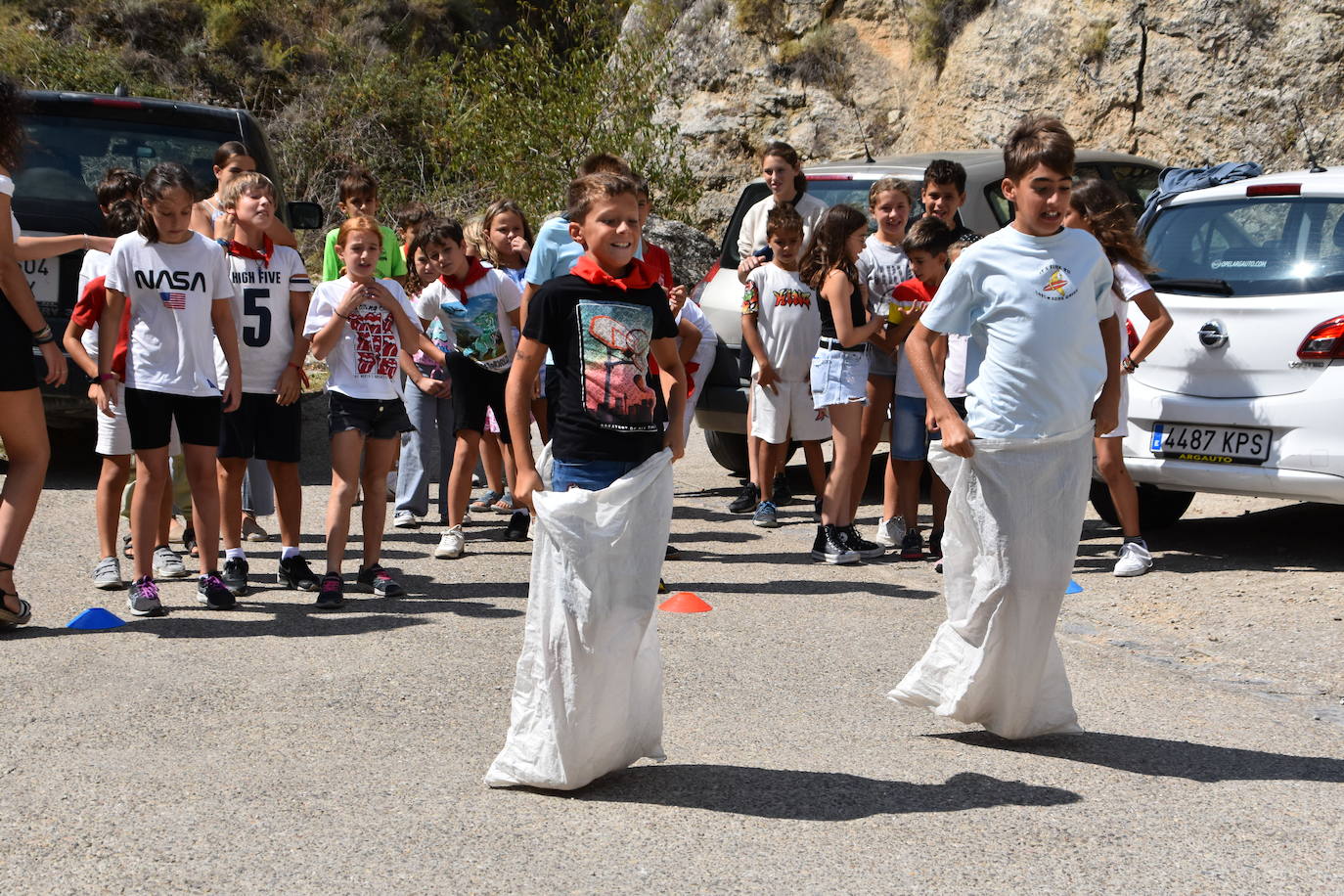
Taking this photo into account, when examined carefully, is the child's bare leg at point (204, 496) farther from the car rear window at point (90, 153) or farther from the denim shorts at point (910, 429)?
the denim shorts at point (910, 429)

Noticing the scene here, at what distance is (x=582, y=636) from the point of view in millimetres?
4113

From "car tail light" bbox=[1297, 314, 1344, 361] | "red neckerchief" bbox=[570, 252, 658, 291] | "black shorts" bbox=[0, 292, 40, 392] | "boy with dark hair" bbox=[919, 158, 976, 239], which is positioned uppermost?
"boy with dark hair" bbox=[919, 158, 976, 239]

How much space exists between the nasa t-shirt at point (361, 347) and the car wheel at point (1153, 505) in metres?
3.95

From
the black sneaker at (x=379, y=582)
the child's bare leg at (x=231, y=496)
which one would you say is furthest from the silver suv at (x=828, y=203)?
the child's bare leg at (x=231, y=496)

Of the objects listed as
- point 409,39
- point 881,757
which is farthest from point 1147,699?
point 409,39

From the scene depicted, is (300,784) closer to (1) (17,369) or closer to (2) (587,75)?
(1) (17,369)

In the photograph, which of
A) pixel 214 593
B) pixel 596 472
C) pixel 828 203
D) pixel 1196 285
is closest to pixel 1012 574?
pixel 596 472

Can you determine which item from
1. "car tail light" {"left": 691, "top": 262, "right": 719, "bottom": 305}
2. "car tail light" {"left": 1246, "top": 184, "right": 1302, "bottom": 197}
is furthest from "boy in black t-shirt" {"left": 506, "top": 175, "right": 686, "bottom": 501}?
"car tail light" {"left": 691, "top": 262, "right": 719, "bottom": 305}

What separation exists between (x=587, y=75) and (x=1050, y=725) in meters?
16.4

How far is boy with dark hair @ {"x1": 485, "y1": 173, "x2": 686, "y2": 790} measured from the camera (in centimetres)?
412

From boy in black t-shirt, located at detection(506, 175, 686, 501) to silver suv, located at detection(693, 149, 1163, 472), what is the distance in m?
4.99

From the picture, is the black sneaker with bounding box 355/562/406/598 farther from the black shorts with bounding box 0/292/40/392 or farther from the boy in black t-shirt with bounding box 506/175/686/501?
the boy in black t-shirt with bounding box 506/175/686/501

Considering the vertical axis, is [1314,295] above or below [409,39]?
below

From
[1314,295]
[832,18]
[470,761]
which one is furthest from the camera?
[832,18]
